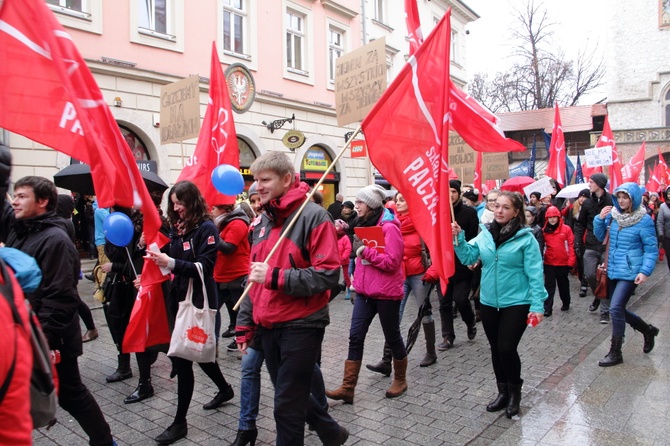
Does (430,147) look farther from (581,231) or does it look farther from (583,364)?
(581,231)

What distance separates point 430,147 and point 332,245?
3.98 ft

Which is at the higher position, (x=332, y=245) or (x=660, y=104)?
(x=660, y=104)

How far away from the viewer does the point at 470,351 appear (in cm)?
629

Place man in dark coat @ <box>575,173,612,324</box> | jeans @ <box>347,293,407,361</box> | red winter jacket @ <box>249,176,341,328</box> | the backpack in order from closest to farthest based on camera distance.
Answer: the backpack
red winter jacket @ <box>249,176,341,328</box>
jeans @ <box>347,293,407,361</box>
man in dark coat @ <box>575,173,612,324</box>

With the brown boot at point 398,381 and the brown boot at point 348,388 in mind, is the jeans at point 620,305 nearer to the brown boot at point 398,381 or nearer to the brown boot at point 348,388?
the brown boot at point 398,381

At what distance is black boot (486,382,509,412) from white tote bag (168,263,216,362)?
2.28m

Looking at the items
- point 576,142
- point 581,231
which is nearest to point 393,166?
point 581,231

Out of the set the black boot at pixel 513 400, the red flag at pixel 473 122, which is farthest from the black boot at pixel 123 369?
the red flag at pixel 473 122

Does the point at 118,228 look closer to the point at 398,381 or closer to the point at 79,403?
the point at 79,403

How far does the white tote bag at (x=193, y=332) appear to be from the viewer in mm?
3770

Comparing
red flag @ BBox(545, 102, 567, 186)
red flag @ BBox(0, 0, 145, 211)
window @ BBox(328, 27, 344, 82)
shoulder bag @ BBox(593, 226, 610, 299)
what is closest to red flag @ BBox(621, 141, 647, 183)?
red flag @ BBox(545, 102, 567, 186)

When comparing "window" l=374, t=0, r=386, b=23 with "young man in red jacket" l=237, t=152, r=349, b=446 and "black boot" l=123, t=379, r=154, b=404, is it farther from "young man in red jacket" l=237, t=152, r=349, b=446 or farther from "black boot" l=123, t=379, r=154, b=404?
"young man in red jacket" l=237, t=152, r=349, b=446

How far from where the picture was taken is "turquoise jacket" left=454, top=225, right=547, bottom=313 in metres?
4.32

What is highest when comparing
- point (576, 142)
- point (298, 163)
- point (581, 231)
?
point (576, 142)
